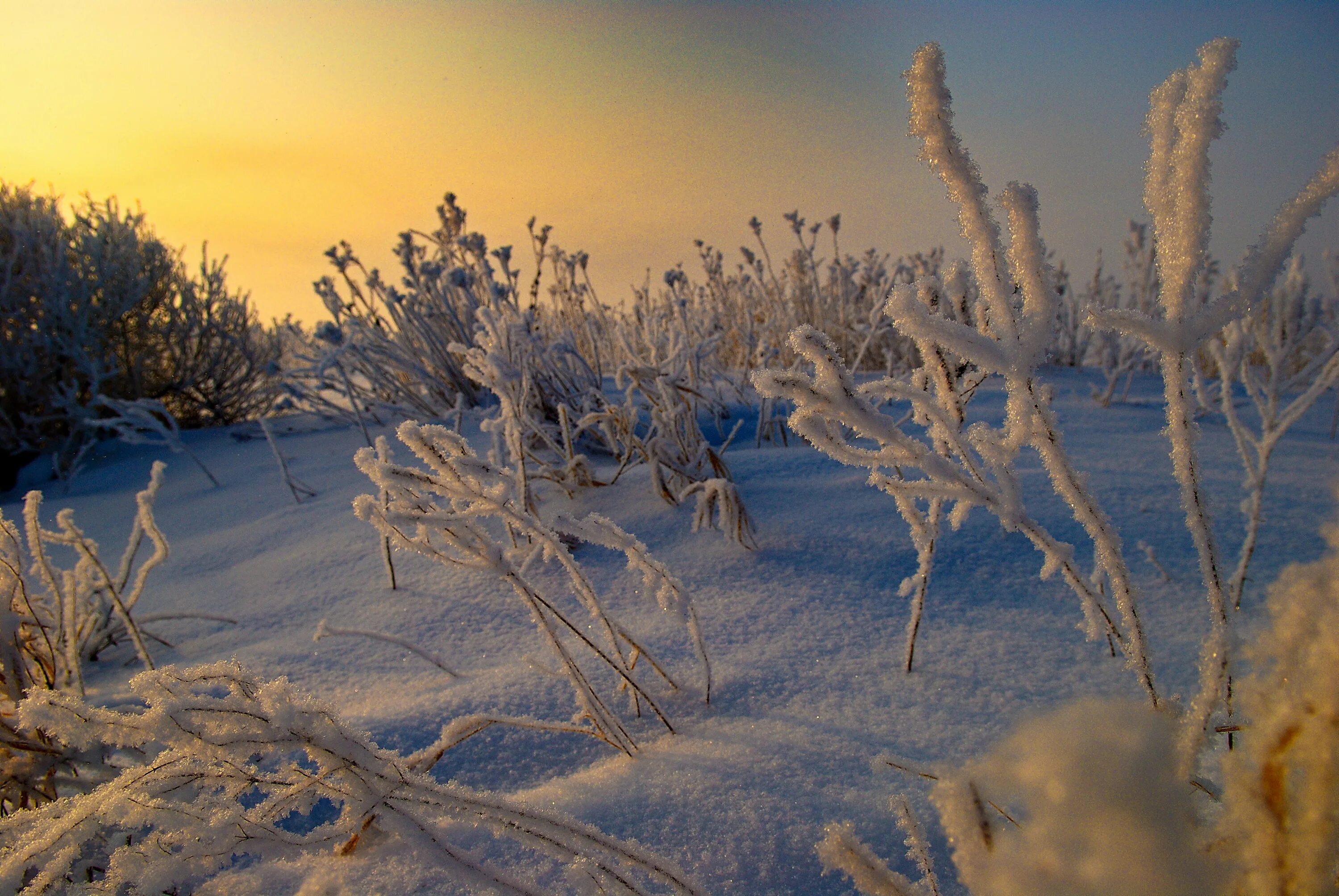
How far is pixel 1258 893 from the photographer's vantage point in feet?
0.82

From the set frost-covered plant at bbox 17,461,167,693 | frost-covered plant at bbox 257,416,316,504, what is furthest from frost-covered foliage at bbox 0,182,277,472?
frost-covered plant at bbox 17,461,167,693

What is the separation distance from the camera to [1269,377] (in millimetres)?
2217

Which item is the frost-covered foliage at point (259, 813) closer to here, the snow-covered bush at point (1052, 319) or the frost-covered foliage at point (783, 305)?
the snow-covered bush at point (1052, 319)

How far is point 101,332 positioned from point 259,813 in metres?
4.61

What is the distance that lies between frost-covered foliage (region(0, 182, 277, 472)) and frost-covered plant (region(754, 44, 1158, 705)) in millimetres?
3890

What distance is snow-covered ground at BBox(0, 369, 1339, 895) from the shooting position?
28.2 inches

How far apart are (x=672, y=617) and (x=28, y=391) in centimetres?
425

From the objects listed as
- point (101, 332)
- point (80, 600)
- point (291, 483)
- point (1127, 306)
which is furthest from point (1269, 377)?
point (101, 332)

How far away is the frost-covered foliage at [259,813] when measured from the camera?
481 millimetres

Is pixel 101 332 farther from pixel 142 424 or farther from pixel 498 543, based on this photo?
pixel 498 543

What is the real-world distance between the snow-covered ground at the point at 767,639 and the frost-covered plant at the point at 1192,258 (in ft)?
1.15

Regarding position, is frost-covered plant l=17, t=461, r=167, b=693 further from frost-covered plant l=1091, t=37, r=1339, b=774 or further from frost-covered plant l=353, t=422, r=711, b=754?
frost-covered plant l=1091, t=37, r=1339, b=774

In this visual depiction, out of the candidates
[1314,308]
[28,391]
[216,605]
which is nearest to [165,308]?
[28,391]

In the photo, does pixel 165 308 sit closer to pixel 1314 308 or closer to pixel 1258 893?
pixel 1258 893
